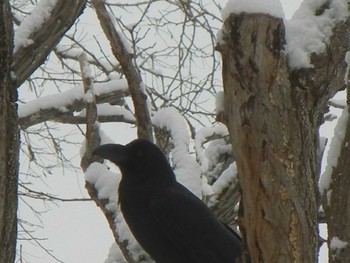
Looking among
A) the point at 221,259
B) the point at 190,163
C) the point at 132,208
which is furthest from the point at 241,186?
the point at 190,163

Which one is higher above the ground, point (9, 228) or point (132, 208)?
point (132, 208)

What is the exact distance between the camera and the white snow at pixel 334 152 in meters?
3.21

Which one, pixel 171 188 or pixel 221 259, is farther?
pixel 171 188

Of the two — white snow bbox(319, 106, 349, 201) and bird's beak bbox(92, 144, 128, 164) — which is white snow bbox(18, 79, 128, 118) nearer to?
bird's beak bbox(92, 144, 128, 164)

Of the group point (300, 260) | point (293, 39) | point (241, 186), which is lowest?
point (300, 260)

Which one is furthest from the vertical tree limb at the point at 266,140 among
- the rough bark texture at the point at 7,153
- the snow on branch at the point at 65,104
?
the snow on branch at the point at 65,104

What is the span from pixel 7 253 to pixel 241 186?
31.6 inches

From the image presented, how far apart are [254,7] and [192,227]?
2.12 meters

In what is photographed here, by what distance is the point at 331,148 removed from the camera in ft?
10.6

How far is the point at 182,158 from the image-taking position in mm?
5168

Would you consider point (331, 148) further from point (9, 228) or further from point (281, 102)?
point (9, 228)

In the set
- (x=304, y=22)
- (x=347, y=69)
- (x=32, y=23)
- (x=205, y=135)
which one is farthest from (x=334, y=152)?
(x=205, y=135)

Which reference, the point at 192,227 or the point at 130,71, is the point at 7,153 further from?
the point at 192,227

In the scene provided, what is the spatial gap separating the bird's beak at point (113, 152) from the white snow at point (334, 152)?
1.57 m
